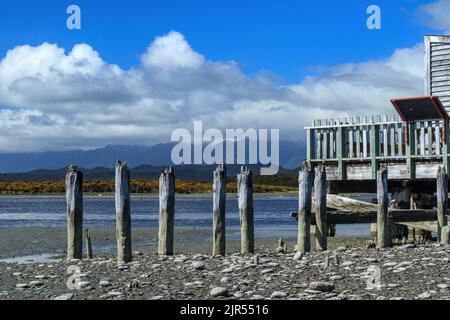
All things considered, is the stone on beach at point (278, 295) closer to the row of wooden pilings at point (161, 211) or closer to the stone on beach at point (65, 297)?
the stone on beach at point (65, 297)

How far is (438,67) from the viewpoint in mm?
28688

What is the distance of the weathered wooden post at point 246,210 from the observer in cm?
1908

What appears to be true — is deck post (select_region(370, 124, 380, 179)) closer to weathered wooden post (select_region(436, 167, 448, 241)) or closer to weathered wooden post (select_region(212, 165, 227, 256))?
weathered wooden post (select_region(436, 167, 448, 241))

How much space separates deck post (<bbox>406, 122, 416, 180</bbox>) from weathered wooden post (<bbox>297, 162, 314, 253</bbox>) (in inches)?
191

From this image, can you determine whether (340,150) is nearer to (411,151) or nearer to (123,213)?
(411,151)

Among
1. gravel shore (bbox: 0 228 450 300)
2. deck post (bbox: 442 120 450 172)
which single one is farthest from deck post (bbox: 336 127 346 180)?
gravel shore (bbox: 0 228 450 300)

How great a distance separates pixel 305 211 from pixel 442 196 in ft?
13.6

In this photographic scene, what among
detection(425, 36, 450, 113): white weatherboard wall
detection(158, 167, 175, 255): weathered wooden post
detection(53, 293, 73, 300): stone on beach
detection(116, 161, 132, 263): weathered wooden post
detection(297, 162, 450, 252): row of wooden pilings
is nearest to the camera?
detection(53, 293, 73, 300): stone on beach

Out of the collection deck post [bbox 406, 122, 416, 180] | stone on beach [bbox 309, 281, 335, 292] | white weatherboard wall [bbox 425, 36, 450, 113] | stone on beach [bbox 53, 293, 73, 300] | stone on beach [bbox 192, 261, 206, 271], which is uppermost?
white weatherboard wall [bbox 425, 36, 450, 113]

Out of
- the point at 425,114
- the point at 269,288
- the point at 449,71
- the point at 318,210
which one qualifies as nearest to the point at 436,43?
the point at 449,71

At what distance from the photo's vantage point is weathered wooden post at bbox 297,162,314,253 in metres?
19.5

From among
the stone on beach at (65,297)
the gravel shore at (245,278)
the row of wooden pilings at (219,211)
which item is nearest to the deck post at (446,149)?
the row of wooden pilings at (219,211)

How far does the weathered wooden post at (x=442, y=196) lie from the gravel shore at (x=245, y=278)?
10.7 ft

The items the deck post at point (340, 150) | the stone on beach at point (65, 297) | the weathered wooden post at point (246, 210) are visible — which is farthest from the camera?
the deck post at point (340, 150)
